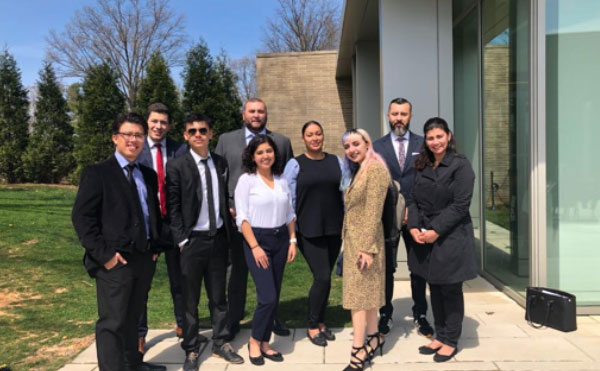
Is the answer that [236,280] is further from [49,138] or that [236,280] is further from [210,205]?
[49,138]

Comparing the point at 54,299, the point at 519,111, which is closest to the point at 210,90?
the point at 54,299

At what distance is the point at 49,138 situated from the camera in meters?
22.2

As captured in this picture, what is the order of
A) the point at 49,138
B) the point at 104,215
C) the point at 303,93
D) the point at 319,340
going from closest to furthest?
the point at 104,215, the point at 319,340, the point at 303,93, the point at 49,138

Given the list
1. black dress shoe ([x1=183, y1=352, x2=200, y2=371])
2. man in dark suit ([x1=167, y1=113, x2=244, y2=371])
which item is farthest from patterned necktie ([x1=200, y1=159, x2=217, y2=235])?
black dress shoe ([x1=183, y1=352, x2=200, y2=371])

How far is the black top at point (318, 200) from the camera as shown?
377 centimetres

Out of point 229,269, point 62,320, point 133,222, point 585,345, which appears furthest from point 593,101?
point 62,320

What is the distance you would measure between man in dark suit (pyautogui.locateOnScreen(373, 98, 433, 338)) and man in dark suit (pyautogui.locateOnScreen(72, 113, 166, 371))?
2106 mm

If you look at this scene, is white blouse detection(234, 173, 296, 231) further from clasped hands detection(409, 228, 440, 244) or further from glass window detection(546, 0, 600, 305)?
glass window detection(546, 0, 600, 305)

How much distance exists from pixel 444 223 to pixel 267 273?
4.53 ft

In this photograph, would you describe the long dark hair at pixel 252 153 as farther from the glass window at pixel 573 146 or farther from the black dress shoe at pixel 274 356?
the glass window at pixel 573 146

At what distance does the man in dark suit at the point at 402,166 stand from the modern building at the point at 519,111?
1361 millimetres

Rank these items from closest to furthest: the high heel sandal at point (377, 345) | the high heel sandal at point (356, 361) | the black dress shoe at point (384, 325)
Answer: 1. the high heel sandal at point (356, 361)
2. the high heel sandal at point (377, 345)
3. the black dress shoe at point (384, 325)

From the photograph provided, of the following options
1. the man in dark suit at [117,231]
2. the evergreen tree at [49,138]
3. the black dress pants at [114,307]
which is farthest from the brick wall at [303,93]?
the black dress pants at [114,307]

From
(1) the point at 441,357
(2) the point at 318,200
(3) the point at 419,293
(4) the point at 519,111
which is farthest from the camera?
(4) the point at 519,111
